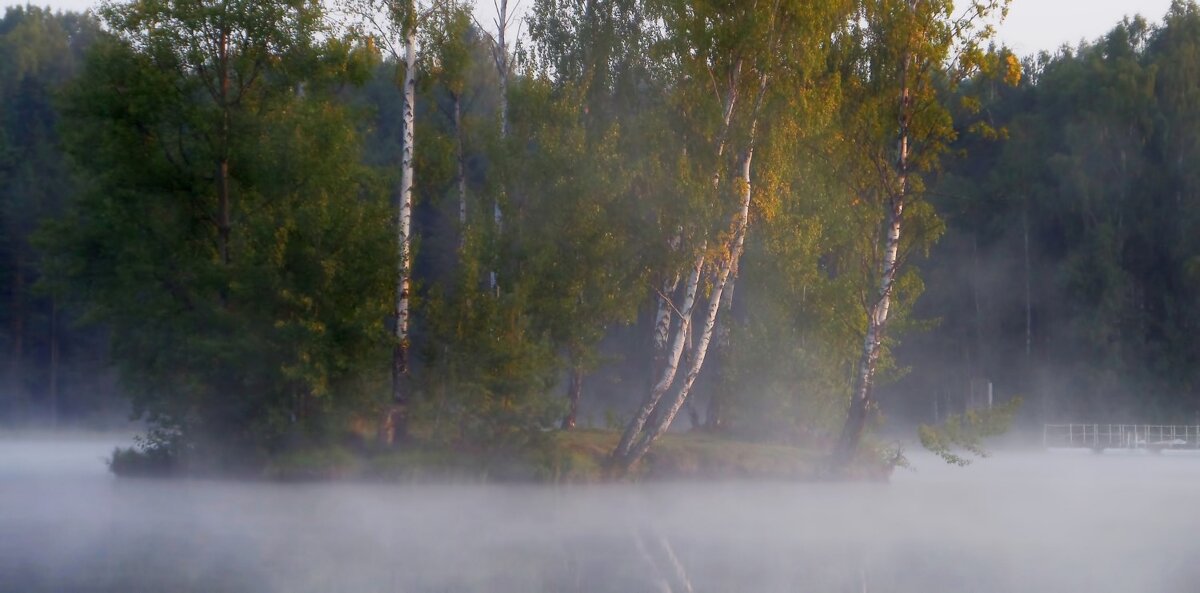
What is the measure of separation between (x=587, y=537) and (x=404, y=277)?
10475 millimetres

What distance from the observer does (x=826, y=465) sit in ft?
90.3

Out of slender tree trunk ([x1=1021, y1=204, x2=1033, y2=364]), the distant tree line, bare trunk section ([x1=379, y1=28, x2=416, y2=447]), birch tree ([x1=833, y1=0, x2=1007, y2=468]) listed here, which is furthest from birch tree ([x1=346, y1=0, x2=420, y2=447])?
slender tree trunk ([x1=1021, y1=204, x2=1033, y2=364])

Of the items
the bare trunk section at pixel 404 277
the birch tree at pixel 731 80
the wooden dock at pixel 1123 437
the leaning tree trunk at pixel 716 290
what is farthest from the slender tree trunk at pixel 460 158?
the wooden dock at pixel 1123 437

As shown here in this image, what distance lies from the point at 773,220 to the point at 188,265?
1315 cm

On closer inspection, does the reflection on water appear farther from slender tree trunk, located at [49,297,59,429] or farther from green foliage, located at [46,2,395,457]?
slender tree trunk, located at [49,297,59,429]

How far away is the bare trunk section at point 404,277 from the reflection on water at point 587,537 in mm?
2227

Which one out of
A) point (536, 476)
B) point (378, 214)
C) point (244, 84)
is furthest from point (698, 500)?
point (244, 84)

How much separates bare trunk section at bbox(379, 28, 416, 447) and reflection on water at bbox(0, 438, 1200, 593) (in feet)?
7.31

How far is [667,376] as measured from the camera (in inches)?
977

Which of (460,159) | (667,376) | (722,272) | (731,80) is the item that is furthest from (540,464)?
(731,80)

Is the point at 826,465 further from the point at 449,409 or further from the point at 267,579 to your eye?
the point at 267,579

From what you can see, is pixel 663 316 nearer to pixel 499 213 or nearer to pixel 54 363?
pixel 499 213

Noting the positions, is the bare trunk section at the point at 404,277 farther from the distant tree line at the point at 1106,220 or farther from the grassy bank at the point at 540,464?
the distant tree line at the point at 1106,220

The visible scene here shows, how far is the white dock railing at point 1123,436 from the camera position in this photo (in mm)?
42906
